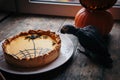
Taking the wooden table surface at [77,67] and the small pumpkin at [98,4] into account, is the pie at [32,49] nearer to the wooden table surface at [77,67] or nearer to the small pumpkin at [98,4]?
the wooden table surface at [77,67]

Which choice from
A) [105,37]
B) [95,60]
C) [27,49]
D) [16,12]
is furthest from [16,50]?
[16,12]

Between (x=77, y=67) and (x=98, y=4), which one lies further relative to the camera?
(x=98, y=4)

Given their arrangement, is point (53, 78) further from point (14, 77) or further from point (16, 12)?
point (16, 12)

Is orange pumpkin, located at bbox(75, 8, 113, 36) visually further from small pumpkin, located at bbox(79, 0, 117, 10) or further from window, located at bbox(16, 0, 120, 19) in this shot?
window, located at bbox(16, 0, 120, 19)

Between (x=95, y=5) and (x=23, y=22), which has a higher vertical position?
(x=95, y=5)

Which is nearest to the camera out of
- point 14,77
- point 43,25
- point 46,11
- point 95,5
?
point 14,77

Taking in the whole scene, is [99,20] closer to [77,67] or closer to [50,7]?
[77,67]

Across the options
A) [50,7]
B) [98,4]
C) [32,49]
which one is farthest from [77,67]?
[50,7]

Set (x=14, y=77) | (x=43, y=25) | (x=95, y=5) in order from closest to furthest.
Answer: (x=14, y=77) < (x=95, y=5) < (x=43, y=25)
